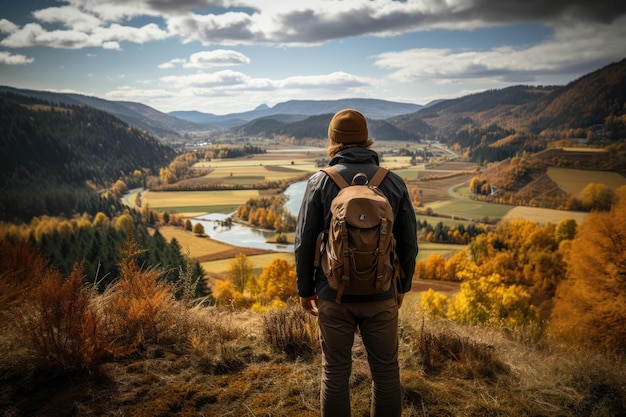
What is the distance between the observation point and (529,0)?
136ft

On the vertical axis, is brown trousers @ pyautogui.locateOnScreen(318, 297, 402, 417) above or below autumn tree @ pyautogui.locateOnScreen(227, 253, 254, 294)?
above

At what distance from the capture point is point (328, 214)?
8.21ft

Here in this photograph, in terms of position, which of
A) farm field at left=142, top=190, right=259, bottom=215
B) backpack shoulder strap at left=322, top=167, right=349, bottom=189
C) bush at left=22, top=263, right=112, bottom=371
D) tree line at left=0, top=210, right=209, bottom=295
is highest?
backpack shoulder strap at left=322, top=167, right=349, bottom=189

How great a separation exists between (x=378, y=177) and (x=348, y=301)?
2.93 feet

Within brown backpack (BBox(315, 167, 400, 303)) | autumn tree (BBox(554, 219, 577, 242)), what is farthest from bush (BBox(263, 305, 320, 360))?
autumn tree (BBox(554, 219, 577, 242))

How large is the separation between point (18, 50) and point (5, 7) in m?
9.26

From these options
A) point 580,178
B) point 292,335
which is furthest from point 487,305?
point 580,178

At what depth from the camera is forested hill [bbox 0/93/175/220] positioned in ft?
156

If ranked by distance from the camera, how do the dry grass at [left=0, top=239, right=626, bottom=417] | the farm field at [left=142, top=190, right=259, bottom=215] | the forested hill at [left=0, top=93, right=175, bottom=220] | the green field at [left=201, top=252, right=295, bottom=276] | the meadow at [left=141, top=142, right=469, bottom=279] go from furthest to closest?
the farm field at [left=142, top=190, right=259, bottom=215]
the meadow at [left=141, top=142, right=469, bottom=279]
the green field at [left=201, top=252, right=295, bottom=276]
the forested hill at [left=0, top=93, right=175, bottom=220]
the dry grass at [left=0, top=239, right=626, bottom=417]

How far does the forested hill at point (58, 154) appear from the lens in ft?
156

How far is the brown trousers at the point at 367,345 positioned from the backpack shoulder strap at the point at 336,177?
819mm

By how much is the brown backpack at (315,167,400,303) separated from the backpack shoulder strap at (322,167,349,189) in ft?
0.34

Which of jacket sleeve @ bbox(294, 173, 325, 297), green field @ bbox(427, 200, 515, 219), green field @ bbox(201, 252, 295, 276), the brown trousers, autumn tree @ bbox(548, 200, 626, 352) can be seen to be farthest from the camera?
green field @ bbox(427, 200, 515, 219)

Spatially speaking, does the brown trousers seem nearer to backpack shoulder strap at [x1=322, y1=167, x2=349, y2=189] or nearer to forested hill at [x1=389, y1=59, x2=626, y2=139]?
backpack shoulder strap at [x1=322, y1=167, x2=349, y2=189]
